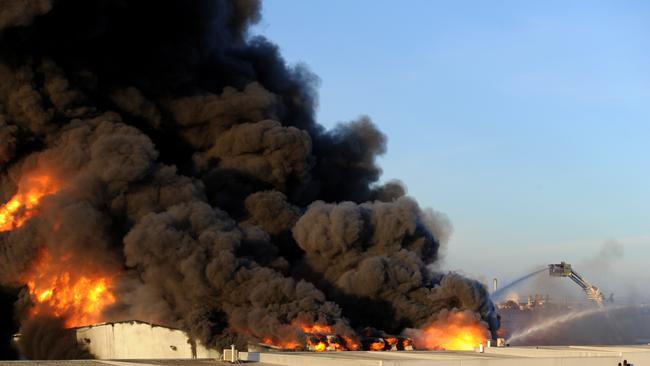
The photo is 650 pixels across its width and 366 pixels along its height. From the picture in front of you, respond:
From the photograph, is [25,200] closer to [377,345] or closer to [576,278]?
[377,345]

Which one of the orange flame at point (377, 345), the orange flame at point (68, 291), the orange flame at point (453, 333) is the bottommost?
the orange flame at point (377, 345)

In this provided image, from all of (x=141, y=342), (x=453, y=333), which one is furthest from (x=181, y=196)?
(x=453, y=333)

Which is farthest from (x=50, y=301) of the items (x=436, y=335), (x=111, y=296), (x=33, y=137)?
(x=436, y=335)

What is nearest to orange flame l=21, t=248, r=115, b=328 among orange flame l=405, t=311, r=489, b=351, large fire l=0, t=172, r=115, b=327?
large fire l=0, t=172, r=115, b=327

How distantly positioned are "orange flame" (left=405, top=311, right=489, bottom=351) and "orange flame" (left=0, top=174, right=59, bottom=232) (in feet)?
93.6

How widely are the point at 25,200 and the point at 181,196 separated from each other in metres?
11.7

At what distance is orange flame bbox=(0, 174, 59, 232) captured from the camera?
87.7 meters

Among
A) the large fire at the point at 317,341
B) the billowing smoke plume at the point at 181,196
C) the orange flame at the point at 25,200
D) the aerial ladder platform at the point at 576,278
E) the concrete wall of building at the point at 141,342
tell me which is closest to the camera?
the large fire at the point at 317,341

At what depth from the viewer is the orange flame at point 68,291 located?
85188 millimetres

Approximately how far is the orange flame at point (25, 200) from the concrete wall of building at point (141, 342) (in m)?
11.2

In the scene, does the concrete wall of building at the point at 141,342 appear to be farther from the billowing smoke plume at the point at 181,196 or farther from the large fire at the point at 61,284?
the large fire at the point at 61,284

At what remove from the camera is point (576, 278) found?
135250 mm

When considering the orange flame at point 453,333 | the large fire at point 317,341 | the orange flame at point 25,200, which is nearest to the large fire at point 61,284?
the orange flame at point 25,200

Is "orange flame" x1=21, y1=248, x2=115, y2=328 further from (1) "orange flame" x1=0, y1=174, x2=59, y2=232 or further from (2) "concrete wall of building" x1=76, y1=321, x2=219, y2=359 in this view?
(2) "concrete wall of building" x1=76, y1=321, x2=219, y2=359
